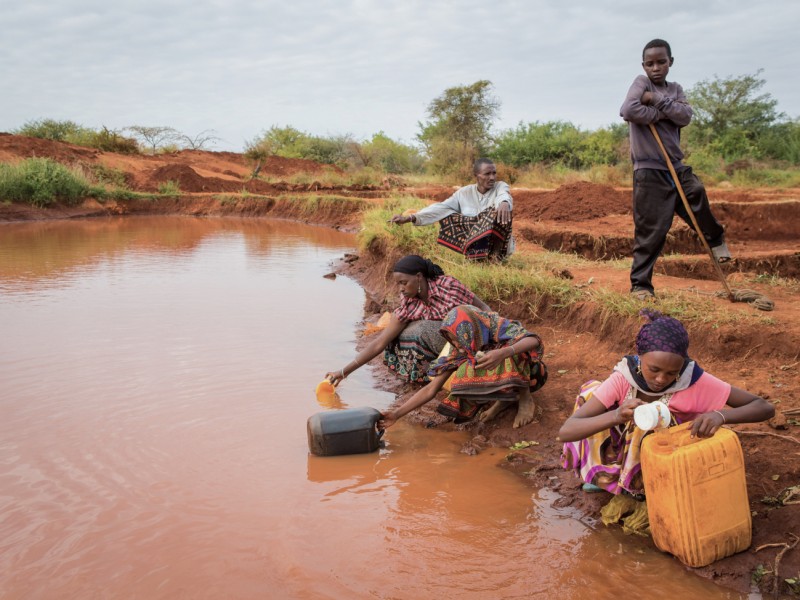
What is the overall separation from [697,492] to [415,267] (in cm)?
216

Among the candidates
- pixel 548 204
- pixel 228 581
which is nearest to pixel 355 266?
pixel 548 204

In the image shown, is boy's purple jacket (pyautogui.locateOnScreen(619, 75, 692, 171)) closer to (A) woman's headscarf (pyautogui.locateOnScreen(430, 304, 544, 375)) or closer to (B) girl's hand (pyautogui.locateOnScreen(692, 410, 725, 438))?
(A) woman's headscarf (pyautogui.locateOnScreen(430, 304, 544, 375))

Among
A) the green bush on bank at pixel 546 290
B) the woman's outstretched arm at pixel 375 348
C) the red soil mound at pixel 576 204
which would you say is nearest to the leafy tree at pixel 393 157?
the red soil mound at pixel 576 204

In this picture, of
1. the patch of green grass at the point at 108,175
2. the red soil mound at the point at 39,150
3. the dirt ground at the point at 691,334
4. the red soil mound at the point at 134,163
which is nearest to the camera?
the dirt ground at the point at 691,334

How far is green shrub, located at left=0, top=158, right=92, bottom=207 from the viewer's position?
17109mm

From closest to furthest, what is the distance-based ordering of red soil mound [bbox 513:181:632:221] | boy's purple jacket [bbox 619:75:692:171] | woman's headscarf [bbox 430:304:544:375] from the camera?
woman's headscarf [bbox 430:304:544:375]
boy's purple jacket [bbox 619:75:692:171]
red soil mound [bbox 513:181:632:221]

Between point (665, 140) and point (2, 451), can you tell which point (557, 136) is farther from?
point (2, 451)

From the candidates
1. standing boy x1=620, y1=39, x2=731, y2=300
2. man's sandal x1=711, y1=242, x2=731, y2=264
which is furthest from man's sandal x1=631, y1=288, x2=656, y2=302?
man's sandal x1=711, y1=242, x2=731, y2=264

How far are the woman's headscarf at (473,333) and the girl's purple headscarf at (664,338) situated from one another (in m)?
1.17

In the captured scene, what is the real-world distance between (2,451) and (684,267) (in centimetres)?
576

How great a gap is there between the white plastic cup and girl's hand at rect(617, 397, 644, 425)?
0.06 m

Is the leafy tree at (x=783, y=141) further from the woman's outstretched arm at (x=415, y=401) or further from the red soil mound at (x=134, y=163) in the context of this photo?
the woman's outstretched arm at (x=415, y=401)

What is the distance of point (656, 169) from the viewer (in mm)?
4746

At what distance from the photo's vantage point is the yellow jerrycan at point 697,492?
2.46 m
